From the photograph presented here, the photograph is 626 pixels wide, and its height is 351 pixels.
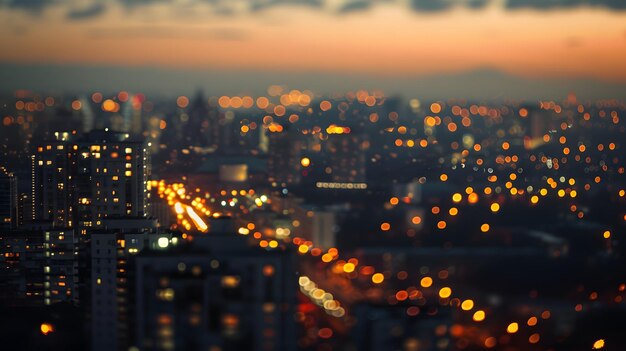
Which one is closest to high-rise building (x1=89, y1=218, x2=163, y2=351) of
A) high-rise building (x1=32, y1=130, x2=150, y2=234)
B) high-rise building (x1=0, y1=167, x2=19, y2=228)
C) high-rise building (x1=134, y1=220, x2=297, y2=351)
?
high-rise building (x1=134, y1=220, x2=297, y2=351)

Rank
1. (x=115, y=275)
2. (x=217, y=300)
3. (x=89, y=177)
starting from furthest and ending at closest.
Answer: (x=89, y=177), (x=115, y=275), (x=217, y=300)

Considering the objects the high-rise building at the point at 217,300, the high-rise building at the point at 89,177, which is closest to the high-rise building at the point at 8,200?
the high-rise building at the point at 89,177

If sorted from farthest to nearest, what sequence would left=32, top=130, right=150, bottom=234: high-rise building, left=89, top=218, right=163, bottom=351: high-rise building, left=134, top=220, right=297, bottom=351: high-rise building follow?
left=32, top=130, right=150, bottom=234: high-rise building < left=89, top=218, right=163, bottom=351: high-rise building < left=134, top=220, right=297, bottom=351: high-rise building

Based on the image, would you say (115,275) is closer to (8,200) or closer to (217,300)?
(217,300)

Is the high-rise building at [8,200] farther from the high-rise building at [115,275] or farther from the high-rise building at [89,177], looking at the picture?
the high-rise building at [115,275]

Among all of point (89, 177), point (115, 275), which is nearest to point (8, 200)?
point (89, 177)

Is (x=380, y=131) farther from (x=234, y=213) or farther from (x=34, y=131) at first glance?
(x=34, y=131)

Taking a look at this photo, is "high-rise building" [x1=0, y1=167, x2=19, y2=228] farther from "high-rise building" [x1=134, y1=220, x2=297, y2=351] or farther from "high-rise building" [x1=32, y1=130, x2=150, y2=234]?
"high-rise building" [x1=134, y1=220, x2=297, y2=351]

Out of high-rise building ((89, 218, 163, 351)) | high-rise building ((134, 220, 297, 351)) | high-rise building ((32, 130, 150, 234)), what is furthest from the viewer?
high-rise building ((32, 130, 150, 234))

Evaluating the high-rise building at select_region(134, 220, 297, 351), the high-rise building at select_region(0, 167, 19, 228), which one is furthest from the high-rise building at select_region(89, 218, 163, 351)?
the high-rise building at select_region(0, 167, 19, 228)

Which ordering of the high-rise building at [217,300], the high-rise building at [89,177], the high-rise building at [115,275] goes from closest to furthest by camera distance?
the high-rise building at [217,300], the high-rise building at [115,275], the high-rise building at [89,177]

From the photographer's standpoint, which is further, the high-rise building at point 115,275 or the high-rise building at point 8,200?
the high-rise building at point 8,200

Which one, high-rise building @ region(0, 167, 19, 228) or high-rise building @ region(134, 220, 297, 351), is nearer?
high-rise building @ region(134, 220, 297, 351)
